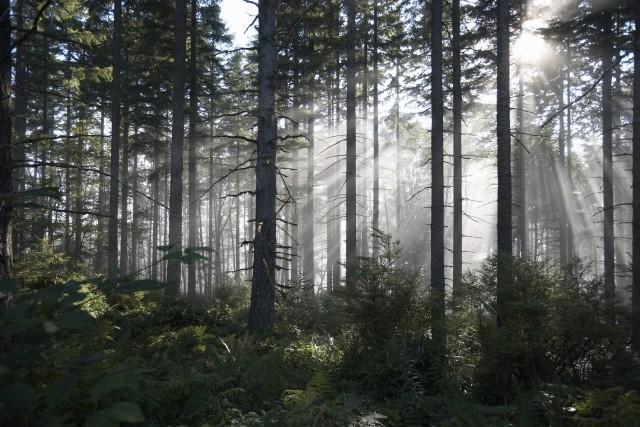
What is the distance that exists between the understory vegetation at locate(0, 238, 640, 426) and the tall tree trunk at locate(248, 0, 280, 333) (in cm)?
63

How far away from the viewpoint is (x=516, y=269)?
646 cm

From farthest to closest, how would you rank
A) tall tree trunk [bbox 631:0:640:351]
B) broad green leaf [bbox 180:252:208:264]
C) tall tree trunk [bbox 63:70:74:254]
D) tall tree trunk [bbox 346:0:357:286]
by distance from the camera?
tall tree trunk [bbox 346:0:357:286], tall tree trunk [bbox 63:70:74:254], tall tree trunk [bbox 631:0:640:351], broad green leaf [bbox 180:252:208:264]

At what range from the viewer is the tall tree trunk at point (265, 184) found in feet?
26.4

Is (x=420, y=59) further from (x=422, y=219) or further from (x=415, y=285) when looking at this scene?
(x=422, y=219)

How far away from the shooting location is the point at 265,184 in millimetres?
8148

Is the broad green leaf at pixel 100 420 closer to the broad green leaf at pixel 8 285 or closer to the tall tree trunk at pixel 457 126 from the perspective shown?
the broad green leaf at pixel 8 285

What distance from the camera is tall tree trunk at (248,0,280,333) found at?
8055mm

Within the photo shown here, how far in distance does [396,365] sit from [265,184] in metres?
4.50

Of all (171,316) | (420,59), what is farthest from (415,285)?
(420,59)

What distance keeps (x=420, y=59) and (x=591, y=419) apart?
1817 cm

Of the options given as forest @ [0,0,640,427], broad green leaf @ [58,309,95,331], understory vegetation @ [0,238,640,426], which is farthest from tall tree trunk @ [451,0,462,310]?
broad green leaf @ [58,309,95,331]

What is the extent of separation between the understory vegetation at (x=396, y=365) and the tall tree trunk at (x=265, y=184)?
63 cm

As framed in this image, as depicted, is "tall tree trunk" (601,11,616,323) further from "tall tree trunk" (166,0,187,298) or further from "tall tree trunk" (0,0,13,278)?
"tall tree trunk" (0,0,13,278)

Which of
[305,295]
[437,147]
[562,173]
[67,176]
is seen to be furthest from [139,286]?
[562,173]
